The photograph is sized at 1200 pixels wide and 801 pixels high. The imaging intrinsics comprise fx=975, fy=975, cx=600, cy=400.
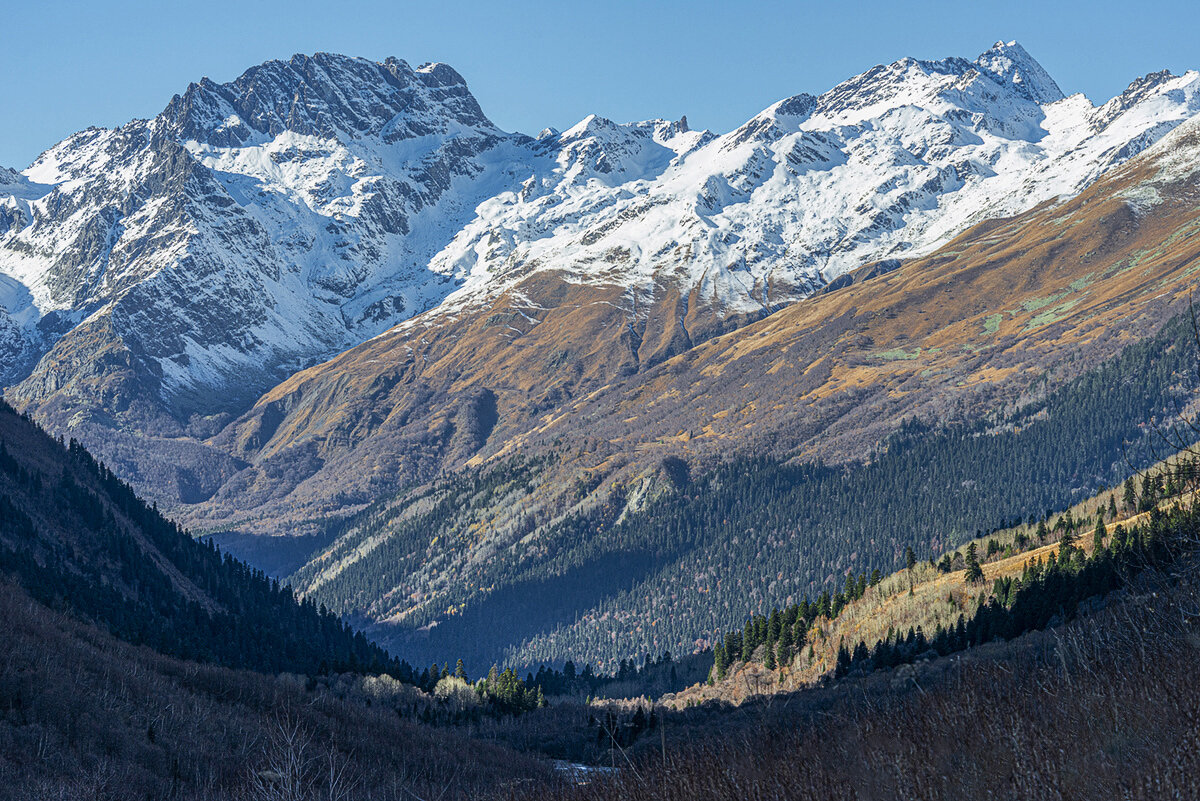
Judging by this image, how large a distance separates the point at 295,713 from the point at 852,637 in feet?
225

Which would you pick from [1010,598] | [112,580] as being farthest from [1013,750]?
[112,580]

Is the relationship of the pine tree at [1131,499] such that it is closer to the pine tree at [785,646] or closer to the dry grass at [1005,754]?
the pine tree at [785,646]

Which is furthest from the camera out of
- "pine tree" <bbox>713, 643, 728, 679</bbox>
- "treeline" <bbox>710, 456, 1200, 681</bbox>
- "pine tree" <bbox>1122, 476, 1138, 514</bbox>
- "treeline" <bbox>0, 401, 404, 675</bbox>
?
"pine tree" <bbox>713, 643, 728, 679</bbox>

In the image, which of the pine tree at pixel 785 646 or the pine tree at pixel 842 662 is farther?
the pine tree at pixel 785 646

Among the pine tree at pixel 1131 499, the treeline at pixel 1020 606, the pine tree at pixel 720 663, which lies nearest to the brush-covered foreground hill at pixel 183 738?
the treeline at pixel 1020 606

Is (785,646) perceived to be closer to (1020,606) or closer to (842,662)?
(842,662)

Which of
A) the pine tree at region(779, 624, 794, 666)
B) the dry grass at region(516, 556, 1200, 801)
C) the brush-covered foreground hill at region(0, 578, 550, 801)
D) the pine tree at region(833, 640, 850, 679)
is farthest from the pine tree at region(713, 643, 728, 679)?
the dry grass at region(516, 556, 1200, 801)

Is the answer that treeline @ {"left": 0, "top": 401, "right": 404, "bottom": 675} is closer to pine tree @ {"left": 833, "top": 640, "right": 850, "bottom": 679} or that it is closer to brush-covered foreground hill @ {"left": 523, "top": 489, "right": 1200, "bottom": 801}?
pine tree @ {"left": 833, "top": 640, "right": 850, "bottom": 679}

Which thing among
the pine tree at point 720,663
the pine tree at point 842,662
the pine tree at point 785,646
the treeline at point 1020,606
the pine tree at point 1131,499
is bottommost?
the pine tree at point 720,663

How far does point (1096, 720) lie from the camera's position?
53.1ft

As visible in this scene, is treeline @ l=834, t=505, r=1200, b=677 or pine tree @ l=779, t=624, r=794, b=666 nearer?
treeline @ l=834, t=505, r=1200, b=677

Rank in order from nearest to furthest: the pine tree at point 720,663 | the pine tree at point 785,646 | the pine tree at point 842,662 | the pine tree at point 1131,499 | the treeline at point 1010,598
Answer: the treeline at point 1010,598
the pine tree at point 842,662
the pine tree at point 1131,499
the pine tree at point 785,646
the pine tree at point 720,663

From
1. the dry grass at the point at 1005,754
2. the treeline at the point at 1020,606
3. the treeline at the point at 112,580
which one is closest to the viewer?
the dry grass at the point at 1005,754

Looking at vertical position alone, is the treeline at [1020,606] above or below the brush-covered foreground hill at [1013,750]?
below
